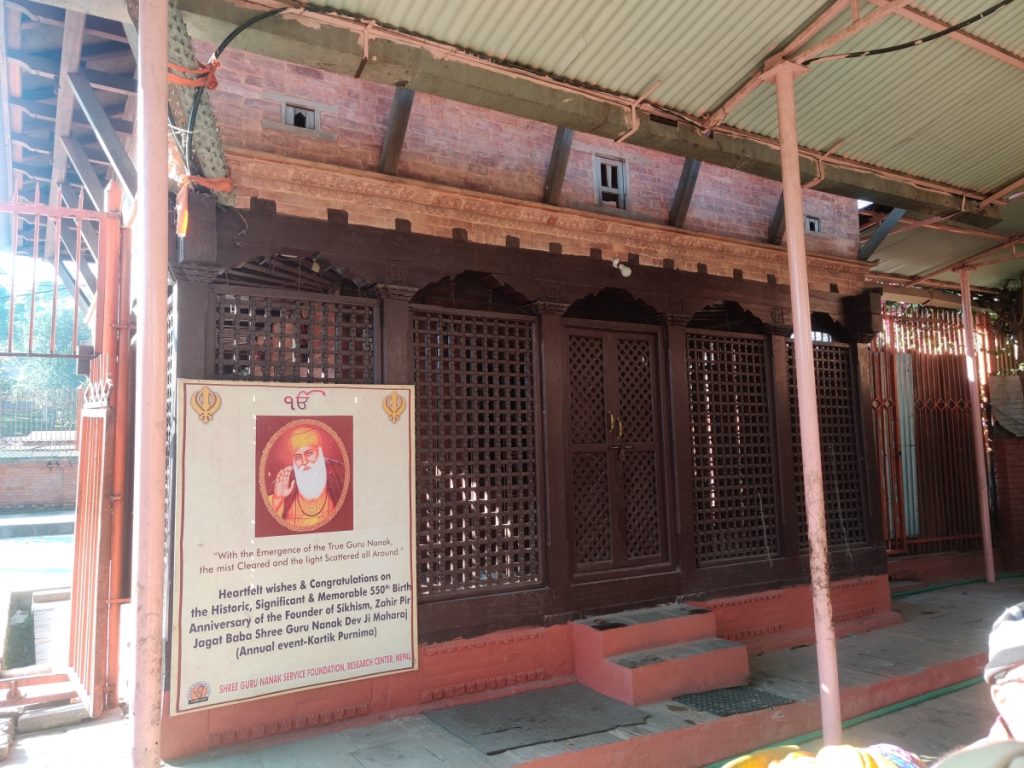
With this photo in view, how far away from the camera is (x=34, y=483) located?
22.4 metres

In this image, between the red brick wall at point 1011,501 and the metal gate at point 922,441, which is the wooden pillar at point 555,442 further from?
the red brick wall at point 1011,501

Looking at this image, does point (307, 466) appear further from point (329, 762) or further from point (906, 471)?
point (906, 471)

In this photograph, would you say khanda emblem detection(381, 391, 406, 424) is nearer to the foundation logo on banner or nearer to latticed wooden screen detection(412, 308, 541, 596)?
latticed wooden screen detection(412, 308, 541, 596)

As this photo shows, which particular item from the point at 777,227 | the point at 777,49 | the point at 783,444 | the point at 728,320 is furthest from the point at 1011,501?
the point at 777,49

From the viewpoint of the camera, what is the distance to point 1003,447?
10.5m

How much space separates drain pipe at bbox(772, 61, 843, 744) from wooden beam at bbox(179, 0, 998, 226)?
714 mm

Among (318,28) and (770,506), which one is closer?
(318,28)

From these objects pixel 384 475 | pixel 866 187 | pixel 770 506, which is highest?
pixel 866 187

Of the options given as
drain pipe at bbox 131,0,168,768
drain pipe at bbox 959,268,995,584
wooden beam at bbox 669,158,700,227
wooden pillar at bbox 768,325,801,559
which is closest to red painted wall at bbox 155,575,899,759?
wooden pillar at bbox 768,325,801,559

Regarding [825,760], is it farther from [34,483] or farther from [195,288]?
[34,483]

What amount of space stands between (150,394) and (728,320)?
6633 millimetres

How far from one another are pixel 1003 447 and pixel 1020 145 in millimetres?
5914

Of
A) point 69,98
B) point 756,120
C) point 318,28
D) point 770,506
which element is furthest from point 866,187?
point 69,98

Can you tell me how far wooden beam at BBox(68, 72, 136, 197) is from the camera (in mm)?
4770
